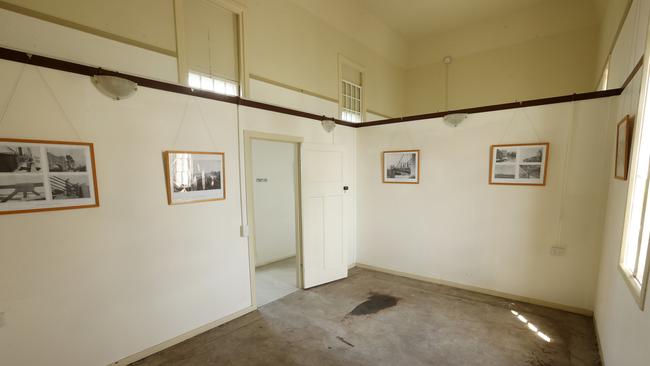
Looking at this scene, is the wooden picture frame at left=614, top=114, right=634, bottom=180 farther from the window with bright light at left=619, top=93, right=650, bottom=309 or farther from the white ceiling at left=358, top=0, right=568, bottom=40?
the white ceiling at left=358, top=0, right=568, bottom=40

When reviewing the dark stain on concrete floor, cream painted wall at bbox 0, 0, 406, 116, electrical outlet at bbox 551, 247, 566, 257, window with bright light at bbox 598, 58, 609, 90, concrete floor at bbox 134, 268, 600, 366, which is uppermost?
cream painted wall at bbox 0, 0, 406, 116

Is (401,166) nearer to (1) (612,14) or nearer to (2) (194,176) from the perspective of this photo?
(2) (194,176)

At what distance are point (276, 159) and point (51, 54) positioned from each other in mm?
3461

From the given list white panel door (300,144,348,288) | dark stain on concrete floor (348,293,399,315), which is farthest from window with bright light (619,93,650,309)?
white panel door (300,144,348,288)

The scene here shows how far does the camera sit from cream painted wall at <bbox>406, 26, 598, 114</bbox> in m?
5.16

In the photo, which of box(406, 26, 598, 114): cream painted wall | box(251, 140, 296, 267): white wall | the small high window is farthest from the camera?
the small high window

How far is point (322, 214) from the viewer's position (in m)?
4.09

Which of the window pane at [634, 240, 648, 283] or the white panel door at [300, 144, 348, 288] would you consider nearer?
the window pane at [634, 240, 648, 283]

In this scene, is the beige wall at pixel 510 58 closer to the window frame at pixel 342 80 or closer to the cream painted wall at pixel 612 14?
the cream painted wall at pixel 612 14

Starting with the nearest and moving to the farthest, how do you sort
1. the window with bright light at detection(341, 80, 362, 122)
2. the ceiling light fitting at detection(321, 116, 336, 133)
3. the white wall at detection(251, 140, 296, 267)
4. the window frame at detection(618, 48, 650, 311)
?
the window frame at detection(618, 48, 650, 311) → the ceiling light fitting at detection(321, 116, 336, 133) → the white wall at detection(251, 140, 296, 267) → the window with bright light at detection(341, 80, 362, 122)

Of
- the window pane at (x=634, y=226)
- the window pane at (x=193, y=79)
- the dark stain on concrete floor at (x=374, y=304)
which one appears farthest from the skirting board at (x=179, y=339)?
the window pane at (x=634, y=226)

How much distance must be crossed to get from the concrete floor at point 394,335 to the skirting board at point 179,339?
0.05 meters

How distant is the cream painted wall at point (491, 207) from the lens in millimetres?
3027

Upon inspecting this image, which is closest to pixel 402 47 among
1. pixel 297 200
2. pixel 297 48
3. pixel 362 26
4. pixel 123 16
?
pixel 362 26
